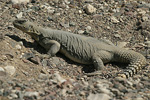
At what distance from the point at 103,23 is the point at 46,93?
5582 mm

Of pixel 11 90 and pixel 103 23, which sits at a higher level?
pixel 103 23

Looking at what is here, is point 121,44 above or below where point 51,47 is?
above

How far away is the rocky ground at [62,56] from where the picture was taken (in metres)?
6.73

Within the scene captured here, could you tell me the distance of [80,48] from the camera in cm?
947

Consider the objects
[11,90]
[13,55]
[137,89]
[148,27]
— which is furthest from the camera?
[148,27]

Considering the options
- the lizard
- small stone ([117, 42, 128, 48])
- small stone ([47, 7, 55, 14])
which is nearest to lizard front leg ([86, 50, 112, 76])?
the lizard

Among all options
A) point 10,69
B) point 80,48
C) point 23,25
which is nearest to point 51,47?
point 80,48

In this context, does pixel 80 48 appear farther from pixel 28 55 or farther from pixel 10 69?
pixel 10 69

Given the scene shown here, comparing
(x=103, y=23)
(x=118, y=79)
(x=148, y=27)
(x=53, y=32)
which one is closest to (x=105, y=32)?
(x=103, y=23)

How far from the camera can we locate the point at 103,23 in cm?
1141

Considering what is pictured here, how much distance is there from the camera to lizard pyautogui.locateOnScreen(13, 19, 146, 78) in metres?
8.97

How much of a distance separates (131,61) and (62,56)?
94.9 inches

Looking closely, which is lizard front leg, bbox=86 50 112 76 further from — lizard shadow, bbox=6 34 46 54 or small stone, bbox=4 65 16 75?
small stone, bbox=4 65 16 75

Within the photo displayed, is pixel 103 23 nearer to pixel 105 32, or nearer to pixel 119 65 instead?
pixel 105 32
